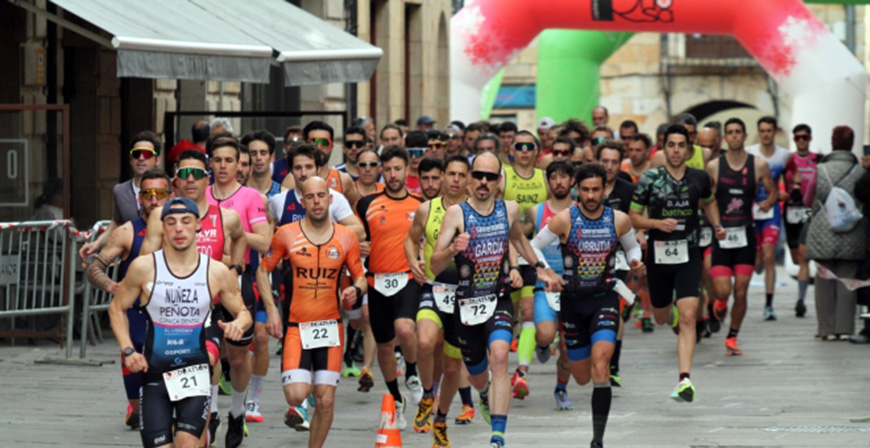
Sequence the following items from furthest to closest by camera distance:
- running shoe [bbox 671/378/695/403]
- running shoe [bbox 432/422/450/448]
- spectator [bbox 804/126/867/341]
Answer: spectator [bbox 804/126/867/341], running shoe [bbox 671/378/695/403], running shoe [bbox 432/422/450/448]

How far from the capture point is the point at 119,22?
12.4 meters

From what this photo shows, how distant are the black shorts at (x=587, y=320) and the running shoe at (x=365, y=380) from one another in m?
2.35

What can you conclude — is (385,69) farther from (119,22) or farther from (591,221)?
(591,221)

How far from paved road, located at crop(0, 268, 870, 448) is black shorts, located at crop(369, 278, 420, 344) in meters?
0.57

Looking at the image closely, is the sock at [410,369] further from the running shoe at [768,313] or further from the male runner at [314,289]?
the running shoe at [768,313]

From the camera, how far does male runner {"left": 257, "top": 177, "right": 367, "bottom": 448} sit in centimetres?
868

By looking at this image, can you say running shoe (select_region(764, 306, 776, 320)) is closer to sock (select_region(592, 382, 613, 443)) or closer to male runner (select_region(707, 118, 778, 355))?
male runner (select_region(707, 118, 778, 355))

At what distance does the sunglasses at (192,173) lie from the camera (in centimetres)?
877

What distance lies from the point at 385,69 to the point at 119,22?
1198 cm

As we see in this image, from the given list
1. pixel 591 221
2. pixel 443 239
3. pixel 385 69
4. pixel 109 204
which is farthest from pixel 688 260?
pixel 385 69

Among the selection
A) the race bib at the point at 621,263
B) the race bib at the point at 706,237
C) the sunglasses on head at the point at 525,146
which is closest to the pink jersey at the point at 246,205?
the sunglasses on head at the point at 525,146

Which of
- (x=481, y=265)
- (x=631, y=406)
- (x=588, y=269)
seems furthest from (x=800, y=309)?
(x=481, y=265)

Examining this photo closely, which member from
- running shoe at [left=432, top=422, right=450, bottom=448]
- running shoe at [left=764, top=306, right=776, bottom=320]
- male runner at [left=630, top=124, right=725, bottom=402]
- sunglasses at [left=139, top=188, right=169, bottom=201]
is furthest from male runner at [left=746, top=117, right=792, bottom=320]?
sunglasses at [left=139, top=188, right=169, bottom=201]

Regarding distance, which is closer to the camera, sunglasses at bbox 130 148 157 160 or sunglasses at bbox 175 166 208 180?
sunglasses at bbox 175 166 208 180
